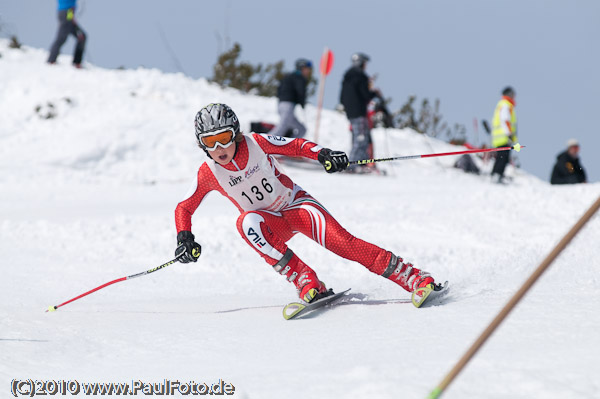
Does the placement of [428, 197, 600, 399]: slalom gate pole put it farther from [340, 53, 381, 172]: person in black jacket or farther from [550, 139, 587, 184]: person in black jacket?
[550, 139, 587, 184]: person in black jacket

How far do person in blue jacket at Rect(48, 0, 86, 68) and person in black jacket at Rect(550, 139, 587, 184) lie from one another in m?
9.90

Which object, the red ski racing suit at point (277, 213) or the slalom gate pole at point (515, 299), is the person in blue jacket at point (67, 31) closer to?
the red ski racing suit at point (277, 213)

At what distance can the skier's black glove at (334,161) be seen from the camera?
392cm

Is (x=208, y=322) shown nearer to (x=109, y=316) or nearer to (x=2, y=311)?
(x=109, y=316)

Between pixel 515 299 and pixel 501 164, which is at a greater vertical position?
pixel 515 299

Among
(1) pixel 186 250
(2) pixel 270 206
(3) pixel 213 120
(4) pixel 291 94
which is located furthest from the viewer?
(4) pixel 291 94

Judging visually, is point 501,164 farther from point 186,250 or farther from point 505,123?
point 186,250

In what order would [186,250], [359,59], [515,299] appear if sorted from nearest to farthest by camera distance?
[515,299], [186,250], [359,59]

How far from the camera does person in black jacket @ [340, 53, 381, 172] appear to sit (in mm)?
10672

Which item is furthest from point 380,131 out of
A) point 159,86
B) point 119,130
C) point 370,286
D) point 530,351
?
point 530,351

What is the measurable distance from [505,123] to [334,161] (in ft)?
24.9

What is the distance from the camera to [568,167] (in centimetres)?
1102

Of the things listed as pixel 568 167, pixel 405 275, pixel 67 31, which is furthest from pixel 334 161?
pixel 67 31

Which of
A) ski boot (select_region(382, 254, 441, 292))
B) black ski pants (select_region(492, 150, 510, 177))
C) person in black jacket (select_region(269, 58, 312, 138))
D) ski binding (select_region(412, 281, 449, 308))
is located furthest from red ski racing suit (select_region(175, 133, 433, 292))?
black ski pants (select_region(492, 150, 510, 177))
